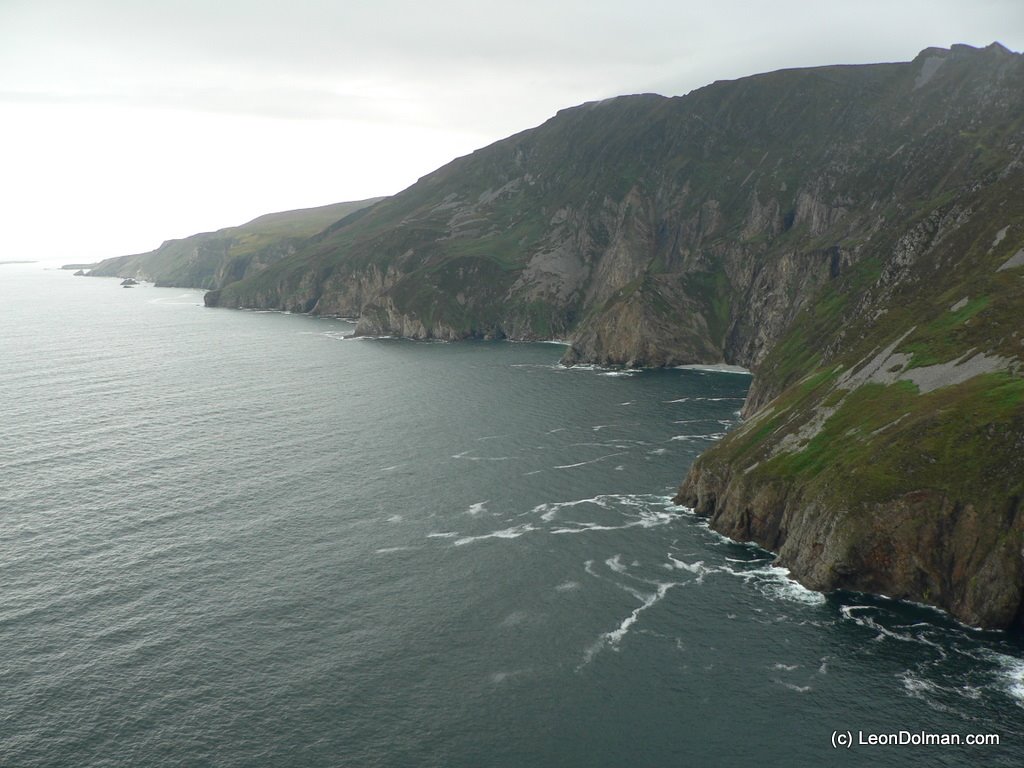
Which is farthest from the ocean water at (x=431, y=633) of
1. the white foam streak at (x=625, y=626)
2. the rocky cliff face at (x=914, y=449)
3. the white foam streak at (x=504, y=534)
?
the rocky cliff face at (x=914, y=449)

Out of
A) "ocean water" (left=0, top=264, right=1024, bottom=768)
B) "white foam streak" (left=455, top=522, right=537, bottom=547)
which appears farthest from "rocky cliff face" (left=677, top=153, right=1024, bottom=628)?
"white foam streak" (left=455, top=522, right=537, bottom=547)

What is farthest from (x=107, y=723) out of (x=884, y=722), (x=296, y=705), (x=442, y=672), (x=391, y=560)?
(x=884, y=722)

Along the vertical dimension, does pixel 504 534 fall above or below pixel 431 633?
above

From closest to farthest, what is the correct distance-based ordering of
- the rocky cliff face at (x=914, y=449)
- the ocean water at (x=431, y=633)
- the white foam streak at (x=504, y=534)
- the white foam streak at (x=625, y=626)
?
the ocean water at (x=431, y=633), the white foam streak at (x=625, y=626), the rocky cliff face at (x=914, y=449), the white foam streak at (x=504, y=534)

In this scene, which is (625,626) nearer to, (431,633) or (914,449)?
(431,633)

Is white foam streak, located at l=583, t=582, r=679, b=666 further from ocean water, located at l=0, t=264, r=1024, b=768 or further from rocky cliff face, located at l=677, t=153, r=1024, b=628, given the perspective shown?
rocky cliff face, located at l=677, t=153, r=1024, b=628

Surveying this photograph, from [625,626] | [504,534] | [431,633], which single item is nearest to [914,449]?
[625,626]

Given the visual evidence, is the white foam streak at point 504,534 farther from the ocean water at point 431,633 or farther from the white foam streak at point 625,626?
the white foam streak at point 625,626

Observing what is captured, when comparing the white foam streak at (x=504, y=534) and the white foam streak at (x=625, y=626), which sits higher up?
the white foam streak at (x=504, y=534)

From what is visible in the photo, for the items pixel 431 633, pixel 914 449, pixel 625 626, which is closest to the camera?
pixel 431 633
